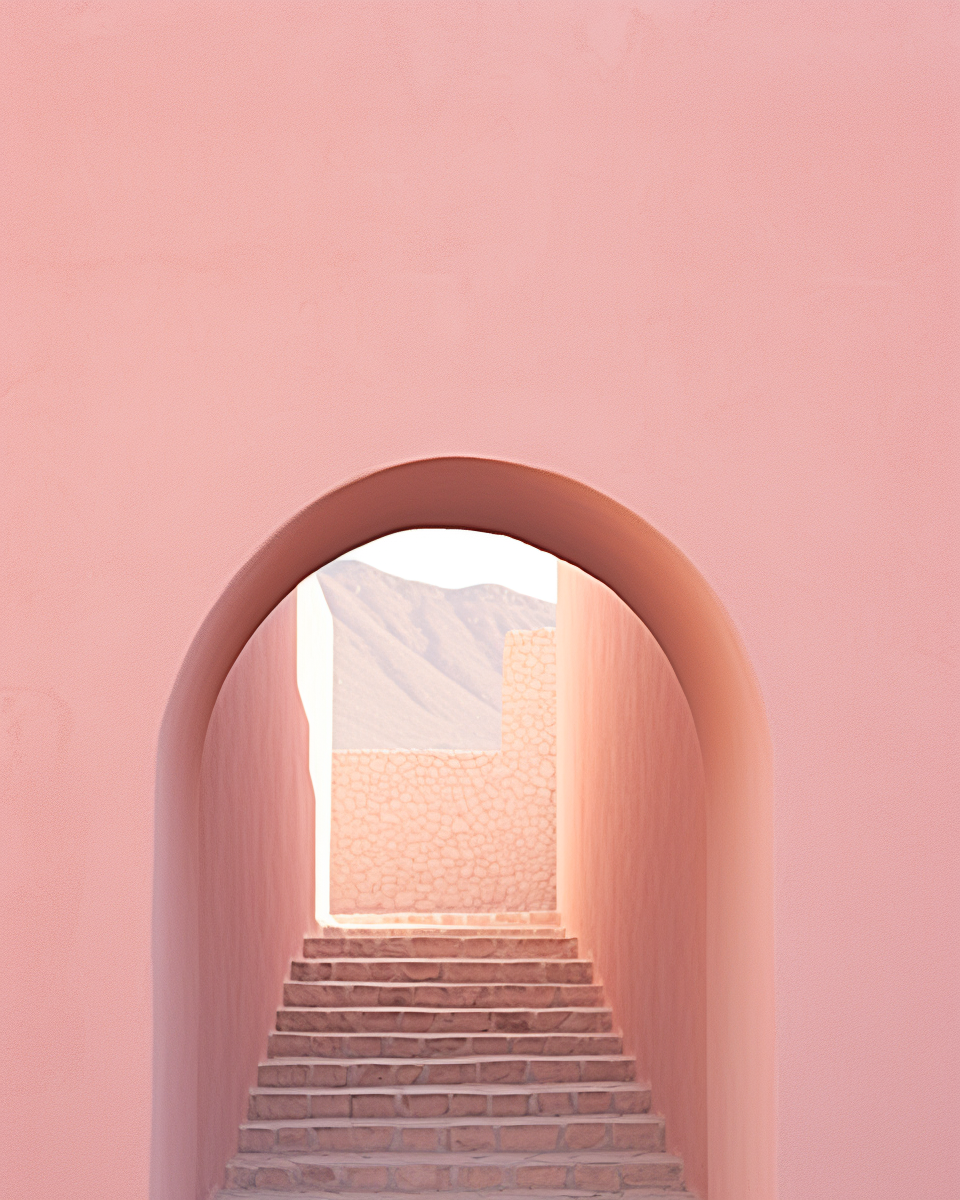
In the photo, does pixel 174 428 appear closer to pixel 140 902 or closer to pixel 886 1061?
pixel 140 902

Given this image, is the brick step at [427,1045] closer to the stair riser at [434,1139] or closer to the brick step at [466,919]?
the stair riser at [434,1139]

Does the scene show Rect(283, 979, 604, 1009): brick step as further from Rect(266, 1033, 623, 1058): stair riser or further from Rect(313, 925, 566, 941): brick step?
Rect(313, 925, 566, 941): brick step

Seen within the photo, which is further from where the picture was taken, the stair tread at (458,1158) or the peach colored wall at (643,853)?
the stair tread at (458,1158)

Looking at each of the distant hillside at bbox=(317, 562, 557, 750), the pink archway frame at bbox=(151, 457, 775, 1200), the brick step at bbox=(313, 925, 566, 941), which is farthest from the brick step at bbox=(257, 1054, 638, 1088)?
the distant hillside at bbox=(317, 562, 557, 750)

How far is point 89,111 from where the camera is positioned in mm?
3619

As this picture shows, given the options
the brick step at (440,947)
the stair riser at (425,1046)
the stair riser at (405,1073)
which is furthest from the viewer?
the brick step at (440,947)

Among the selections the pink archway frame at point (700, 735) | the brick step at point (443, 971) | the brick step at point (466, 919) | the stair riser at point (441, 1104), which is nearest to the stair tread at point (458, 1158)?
the stair riser at point (441, 1104)

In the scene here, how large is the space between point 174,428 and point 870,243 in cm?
197

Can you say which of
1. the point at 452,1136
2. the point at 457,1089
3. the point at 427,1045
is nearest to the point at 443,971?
the point at 427,1045

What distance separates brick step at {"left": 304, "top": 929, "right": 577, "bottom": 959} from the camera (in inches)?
346

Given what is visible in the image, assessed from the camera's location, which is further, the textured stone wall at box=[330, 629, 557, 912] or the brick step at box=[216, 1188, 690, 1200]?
the textured stone wall at box=[330, 629, 557, 912]

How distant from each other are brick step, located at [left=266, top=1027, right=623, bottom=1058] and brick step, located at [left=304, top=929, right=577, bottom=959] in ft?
4.14

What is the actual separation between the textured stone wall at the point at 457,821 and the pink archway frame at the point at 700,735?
10974mm

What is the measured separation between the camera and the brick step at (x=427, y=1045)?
741 cm
